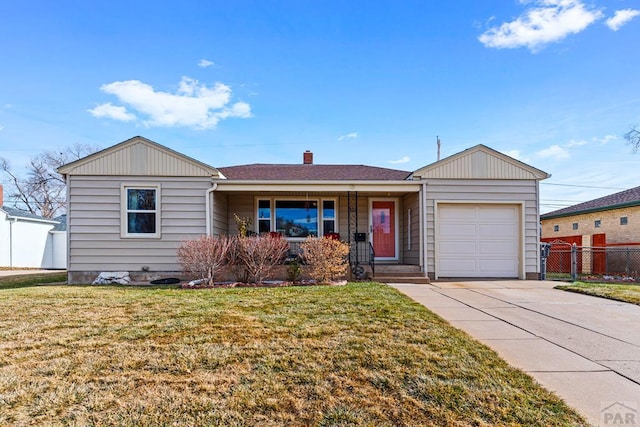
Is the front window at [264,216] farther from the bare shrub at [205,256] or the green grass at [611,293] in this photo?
the green grass at [611,293]

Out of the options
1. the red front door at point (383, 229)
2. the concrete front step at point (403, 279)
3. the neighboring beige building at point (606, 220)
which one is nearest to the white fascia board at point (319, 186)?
the red front door at point (383, 229)

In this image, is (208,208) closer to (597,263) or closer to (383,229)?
(383,229)

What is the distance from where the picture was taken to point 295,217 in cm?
1188

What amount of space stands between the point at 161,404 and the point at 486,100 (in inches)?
587

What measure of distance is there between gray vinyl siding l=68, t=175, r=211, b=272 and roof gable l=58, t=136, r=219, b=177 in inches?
7.5

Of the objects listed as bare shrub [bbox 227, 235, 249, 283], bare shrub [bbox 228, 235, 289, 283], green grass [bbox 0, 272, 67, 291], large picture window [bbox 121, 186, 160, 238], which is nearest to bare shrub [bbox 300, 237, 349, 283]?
bare shrub [bbox 228, 235, 289, 283]

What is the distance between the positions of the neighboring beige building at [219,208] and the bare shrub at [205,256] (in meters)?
0.97

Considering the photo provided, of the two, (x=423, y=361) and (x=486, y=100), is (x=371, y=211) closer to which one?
(x=486, y=100)

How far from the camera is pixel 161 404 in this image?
2646mm

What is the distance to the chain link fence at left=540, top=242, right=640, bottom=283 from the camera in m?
Answer: 11.1

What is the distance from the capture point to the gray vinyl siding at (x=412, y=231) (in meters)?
10.4

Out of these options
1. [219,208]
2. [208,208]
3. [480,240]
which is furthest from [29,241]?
[480,240]

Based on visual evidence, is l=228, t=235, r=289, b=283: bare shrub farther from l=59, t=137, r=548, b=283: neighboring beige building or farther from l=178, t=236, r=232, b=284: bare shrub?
l=59, t=137, r=548, b=283: neighboring beige building

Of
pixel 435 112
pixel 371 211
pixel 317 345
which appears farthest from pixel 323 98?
pixel 317 345
